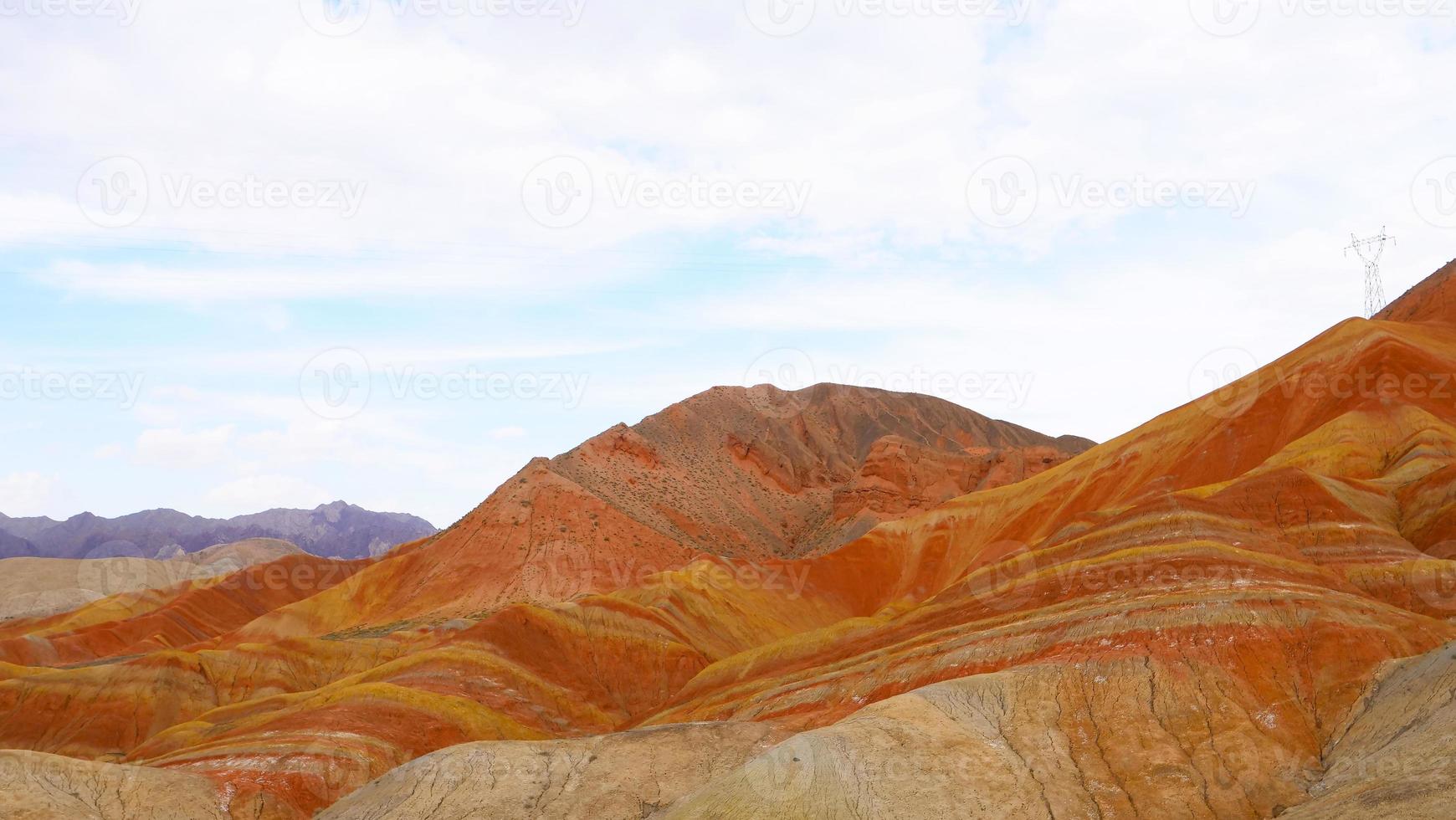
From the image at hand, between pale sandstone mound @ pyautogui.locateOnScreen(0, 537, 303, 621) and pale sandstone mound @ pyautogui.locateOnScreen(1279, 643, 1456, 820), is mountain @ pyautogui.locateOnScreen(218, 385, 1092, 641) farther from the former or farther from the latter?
pale sandstone mound @ pyautogui.locateOnScreen(1279, 643, 1456, 820)

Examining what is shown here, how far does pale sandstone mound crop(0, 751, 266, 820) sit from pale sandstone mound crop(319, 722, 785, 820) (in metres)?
5.18

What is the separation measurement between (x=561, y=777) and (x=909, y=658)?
14.8 meters

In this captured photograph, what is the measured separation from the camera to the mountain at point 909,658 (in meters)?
31.1

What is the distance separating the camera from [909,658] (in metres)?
44.1

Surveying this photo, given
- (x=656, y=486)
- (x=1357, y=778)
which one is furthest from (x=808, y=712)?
(x=656, y=486)

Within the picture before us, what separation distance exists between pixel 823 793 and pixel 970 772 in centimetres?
432

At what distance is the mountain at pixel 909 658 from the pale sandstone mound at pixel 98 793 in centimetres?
19

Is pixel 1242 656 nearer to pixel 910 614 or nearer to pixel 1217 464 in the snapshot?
pixel 910 614

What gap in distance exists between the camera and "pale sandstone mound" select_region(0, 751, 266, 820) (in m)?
35.3
